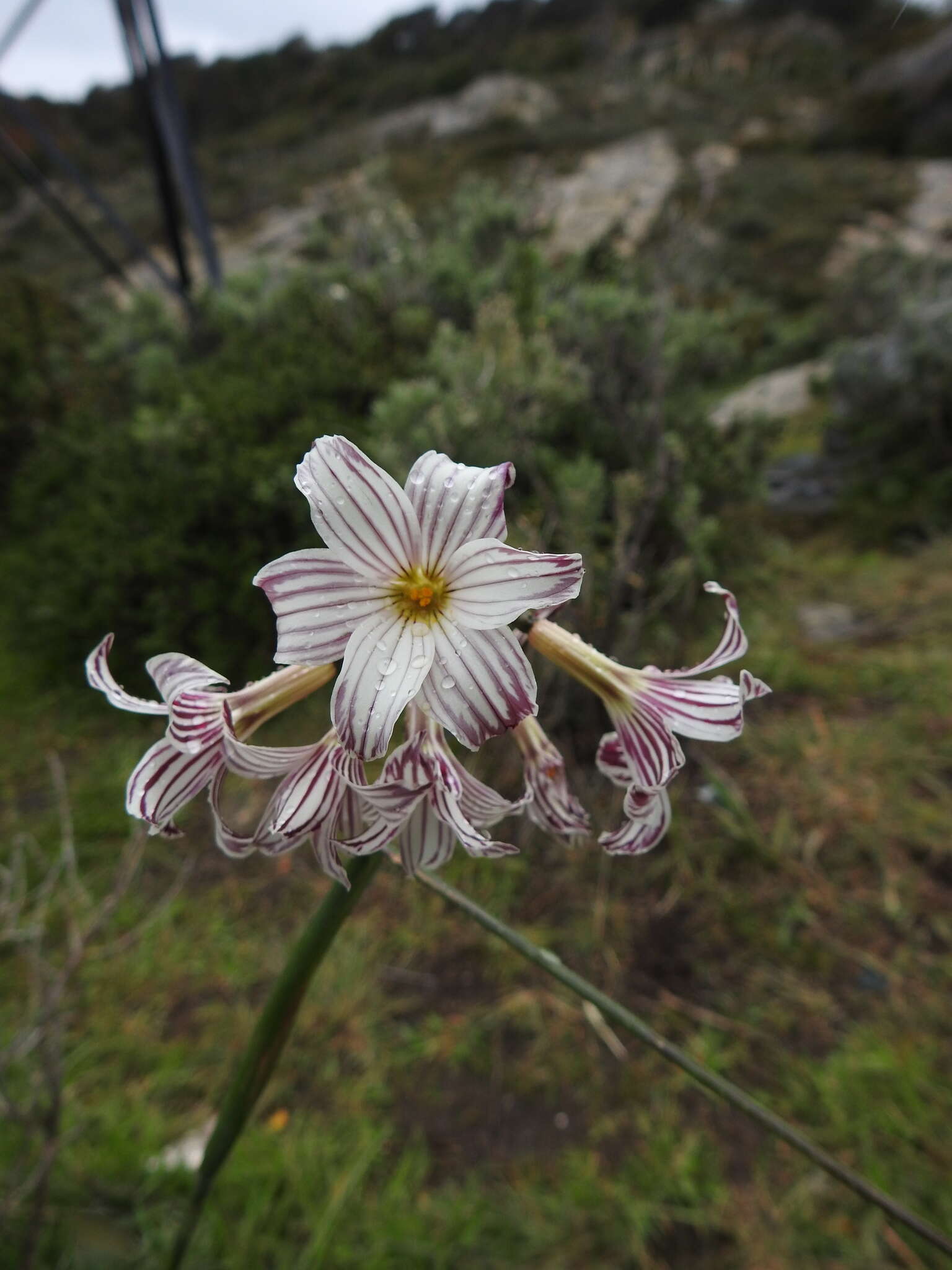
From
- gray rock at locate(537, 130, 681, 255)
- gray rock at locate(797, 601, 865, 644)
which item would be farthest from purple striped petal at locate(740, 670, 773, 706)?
gray rock at locate(537, 130, 681, 255)

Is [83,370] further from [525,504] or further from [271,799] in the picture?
[271,799]

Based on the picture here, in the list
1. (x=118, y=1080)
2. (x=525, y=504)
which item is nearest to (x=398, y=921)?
(x=118, y=1080)

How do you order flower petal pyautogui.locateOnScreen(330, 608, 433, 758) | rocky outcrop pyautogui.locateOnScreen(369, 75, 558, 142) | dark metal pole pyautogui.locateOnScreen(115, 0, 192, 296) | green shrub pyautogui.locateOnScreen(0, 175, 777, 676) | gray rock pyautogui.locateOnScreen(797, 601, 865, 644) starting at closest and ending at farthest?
flower petal pyautogui.locateOnScreen(330, 608, 433, 758) → green shrub pyautogui.locateOnScreen(0, 175, 777, 676) → gray rock pyautogui.locateOnScreen(797, 601, 865, 644) → dark metal pole pyautogui.locateOnScreen(115, 0, 192, 296) → rocky outcrop pyautogui.locateOnScreen(369, 75, 558, 142)

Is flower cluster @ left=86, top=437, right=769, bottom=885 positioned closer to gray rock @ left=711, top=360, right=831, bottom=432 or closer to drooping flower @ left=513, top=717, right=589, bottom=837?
drooping flower @ left=513, top=717, right=589, bottom=837

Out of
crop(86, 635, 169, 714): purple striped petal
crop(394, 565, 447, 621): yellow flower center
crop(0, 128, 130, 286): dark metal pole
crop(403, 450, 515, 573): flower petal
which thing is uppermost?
crop(0, 128, 130, 286): dark metal pole

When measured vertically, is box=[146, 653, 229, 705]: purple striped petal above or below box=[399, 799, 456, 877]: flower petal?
above

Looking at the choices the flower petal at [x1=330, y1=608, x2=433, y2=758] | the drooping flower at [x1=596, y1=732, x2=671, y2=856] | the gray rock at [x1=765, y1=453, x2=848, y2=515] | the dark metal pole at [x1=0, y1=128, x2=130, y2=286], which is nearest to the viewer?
the flower petal at [x1=330, y1=608, x2=433, y2=758]

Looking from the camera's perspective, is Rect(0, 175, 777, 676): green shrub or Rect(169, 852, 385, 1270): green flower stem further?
Rect(0, 175, 777, 676): green shrub
